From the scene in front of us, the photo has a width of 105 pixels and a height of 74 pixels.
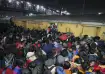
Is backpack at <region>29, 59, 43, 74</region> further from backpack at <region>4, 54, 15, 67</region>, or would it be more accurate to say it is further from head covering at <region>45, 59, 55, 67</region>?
backpack at <region>4, 54, 15, 67</region>

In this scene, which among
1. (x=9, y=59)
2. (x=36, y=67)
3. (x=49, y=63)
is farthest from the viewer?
(x=9, y=59)

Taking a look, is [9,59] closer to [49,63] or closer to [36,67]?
[36,67]

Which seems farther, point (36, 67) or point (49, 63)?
point (49, 63)

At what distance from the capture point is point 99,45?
8.42 m

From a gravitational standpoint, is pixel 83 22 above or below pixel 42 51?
above

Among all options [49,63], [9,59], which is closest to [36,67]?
[49,63]

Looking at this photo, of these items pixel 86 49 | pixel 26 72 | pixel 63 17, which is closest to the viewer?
pixel 26 72

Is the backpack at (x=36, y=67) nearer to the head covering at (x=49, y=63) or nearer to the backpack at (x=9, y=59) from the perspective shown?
the head covering at (x=49, y=63)

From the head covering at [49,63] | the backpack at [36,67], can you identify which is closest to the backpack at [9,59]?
the backpack at [36,67]

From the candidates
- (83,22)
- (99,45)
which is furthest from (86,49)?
(83,22)

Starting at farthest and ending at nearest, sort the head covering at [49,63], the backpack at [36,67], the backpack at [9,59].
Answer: the backpack at [9,59] < the head covering at [49,63] < the backpack at [36,67]

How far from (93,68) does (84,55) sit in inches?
47.8

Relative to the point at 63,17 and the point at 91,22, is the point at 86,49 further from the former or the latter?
the point at 63,17

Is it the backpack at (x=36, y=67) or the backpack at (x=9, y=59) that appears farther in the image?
the backpack at (x=9, y=59)
